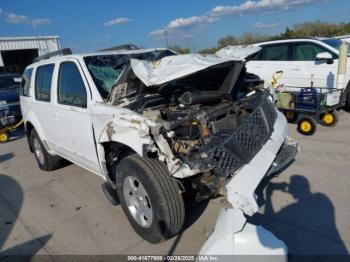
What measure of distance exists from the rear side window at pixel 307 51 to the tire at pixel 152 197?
6.54 metres

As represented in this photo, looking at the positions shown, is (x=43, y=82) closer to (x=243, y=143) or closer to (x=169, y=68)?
(x=169, y=68)

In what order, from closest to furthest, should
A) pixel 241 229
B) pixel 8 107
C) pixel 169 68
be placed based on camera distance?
pixel 241 229, pixel 169 68, pixel 8 107

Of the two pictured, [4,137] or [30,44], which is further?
[30,44]

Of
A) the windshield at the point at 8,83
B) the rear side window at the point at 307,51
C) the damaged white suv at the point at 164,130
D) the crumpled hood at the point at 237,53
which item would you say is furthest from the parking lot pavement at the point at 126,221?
the windshield at the point at 8,83

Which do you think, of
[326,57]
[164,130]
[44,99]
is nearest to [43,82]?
[44,99]

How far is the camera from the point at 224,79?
3832mm

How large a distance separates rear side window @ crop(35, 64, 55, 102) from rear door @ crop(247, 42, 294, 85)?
546 centimetres

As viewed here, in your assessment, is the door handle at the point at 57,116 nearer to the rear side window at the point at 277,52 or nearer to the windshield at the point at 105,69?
the windshield at the point at 105,69

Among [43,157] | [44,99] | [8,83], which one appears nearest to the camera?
[44,99]

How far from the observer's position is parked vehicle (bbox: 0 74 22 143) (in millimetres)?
8422

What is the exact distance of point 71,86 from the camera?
397 cm

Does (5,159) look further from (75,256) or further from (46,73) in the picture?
(75,256)

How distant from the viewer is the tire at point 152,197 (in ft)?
8.91

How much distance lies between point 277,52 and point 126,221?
22.2 ft
